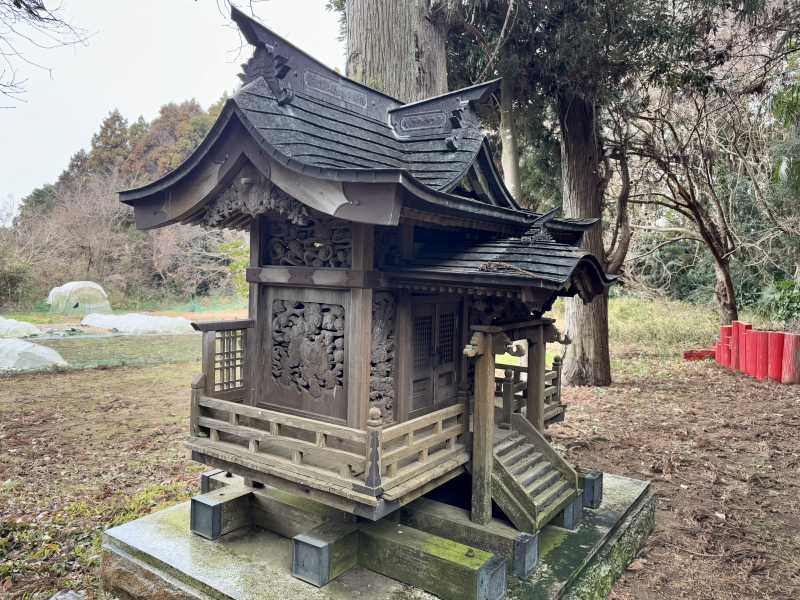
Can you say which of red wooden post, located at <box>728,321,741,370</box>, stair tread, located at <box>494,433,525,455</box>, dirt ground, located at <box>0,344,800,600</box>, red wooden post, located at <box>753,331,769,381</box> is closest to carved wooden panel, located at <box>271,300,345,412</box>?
stair tread, located at <box>494,433,525,455</box>

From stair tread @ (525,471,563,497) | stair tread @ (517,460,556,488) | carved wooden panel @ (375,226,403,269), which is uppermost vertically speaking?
carved wooden panel @ (375,226,403,269)

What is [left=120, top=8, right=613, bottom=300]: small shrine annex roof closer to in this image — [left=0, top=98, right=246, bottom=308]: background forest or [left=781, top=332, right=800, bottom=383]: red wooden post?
[left=781, top=332, right=800, bottom=383]: red wooden post

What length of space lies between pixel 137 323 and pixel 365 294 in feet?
61.1

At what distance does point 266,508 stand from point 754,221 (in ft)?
68.6

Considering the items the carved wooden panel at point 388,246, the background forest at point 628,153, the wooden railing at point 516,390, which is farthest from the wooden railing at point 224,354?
the background forest at point 628,153

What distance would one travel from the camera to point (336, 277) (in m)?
4.52

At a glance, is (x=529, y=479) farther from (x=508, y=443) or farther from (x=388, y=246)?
(x=388, y=246)

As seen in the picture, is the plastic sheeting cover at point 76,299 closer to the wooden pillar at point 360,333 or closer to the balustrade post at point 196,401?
the balustrade post at point 196,401

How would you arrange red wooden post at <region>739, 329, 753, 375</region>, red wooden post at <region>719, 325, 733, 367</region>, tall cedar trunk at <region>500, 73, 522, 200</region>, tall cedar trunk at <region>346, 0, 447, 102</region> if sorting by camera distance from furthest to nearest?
red wooden post at <region>719, 325, 733, 367</region>
red wooden post at <region>739, 329, 753, 375</region>
tall cedar trunk at <region>500, 73, 522, 200</region>
tall cedar trunk at <region>346, 0, 447, 102</region>

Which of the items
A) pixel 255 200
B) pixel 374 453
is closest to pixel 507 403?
pixel 374 453

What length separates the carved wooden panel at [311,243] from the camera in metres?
4.58

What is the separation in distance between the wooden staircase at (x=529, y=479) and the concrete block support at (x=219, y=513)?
2389 mm

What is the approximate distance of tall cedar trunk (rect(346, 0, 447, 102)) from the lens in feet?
28.0

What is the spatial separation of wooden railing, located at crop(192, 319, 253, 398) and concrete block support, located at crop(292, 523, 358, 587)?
156 cm
